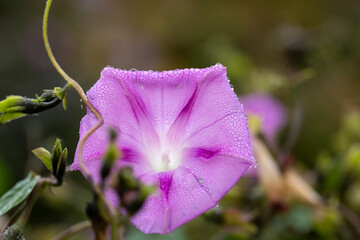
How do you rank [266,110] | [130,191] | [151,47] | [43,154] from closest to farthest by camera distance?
[130,191] < [43,154] < [266,110] < [151,47]

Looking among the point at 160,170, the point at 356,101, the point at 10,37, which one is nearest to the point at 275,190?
the point at 160,170

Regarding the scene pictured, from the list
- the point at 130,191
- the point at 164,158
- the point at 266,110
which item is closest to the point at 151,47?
the point at 266,110

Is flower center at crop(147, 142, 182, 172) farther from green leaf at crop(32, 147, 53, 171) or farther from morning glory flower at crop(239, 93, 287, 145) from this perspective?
morning glory flower at crop(239, 93, 287, 145)

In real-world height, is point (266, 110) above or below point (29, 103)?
below

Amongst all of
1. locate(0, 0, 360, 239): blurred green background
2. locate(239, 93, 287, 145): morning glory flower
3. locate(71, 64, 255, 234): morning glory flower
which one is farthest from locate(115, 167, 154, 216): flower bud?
locate(0, 0, 360, 239): blurred green background

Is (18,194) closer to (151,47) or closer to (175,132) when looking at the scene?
(175,132)

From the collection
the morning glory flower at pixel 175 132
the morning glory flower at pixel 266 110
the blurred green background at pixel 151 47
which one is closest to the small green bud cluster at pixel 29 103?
the morning glory flower at pixel 175 132

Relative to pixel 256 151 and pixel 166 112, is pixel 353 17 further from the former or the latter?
pixel 166 112

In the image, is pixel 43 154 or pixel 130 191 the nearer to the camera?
pixel 130 191
